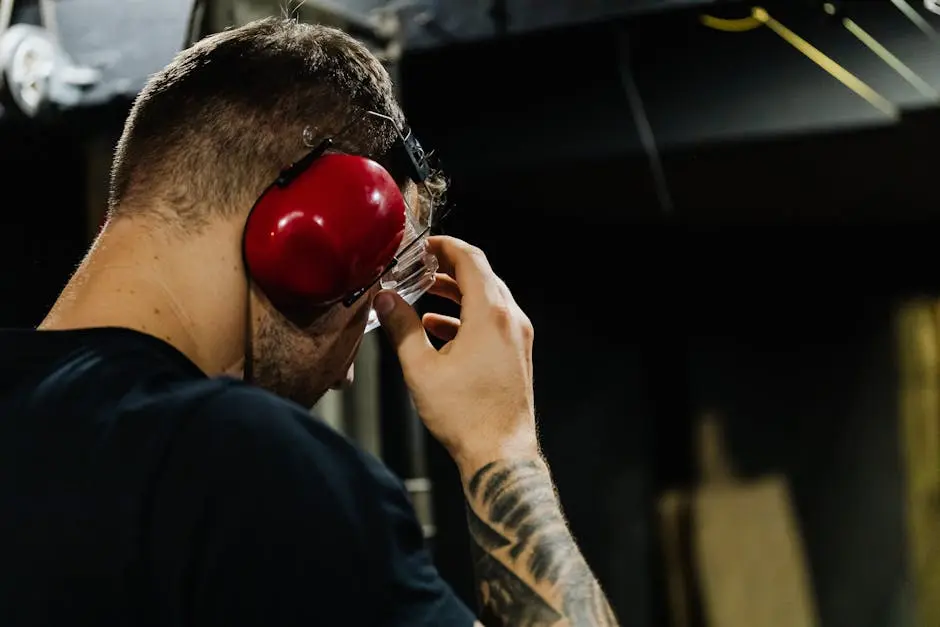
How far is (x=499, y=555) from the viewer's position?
0.96 meters

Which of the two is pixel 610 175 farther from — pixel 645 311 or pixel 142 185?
pixel 142 185

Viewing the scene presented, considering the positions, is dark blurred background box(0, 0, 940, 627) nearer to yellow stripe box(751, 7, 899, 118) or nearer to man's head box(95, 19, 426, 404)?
yellow stripe box(751, 7, 899, 118)

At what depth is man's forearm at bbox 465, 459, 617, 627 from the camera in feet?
2.97

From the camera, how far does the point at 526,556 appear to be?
0.94 m

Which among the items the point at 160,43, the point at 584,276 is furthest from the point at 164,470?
the point at 584,276

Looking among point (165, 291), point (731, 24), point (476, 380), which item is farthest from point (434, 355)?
point (731, 24)

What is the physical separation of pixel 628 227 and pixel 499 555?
3.40m

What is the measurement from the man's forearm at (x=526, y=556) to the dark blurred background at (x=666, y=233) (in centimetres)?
97

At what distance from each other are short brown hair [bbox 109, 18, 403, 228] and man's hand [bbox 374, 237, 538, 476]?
18cm

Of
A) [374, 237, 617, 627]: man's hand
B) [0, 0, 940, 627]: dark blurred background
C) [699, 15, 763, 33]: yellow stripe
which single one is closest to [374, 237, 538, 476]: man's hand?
[374, 237, 617, 627]: man's hand

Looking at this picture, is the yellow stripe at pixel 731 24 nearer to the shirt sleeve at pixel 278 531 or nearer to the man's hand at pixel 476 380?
the man's hand at pixel 476 380

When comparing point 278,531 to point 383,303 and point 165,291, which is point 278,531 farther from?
point 383,303

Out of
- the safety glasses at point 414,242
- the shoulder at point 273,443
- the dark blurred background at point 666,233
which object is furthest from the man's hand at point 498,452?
the dark blurred background at point 666,233

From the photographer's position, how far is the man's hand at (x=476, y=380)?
3.21 ft
